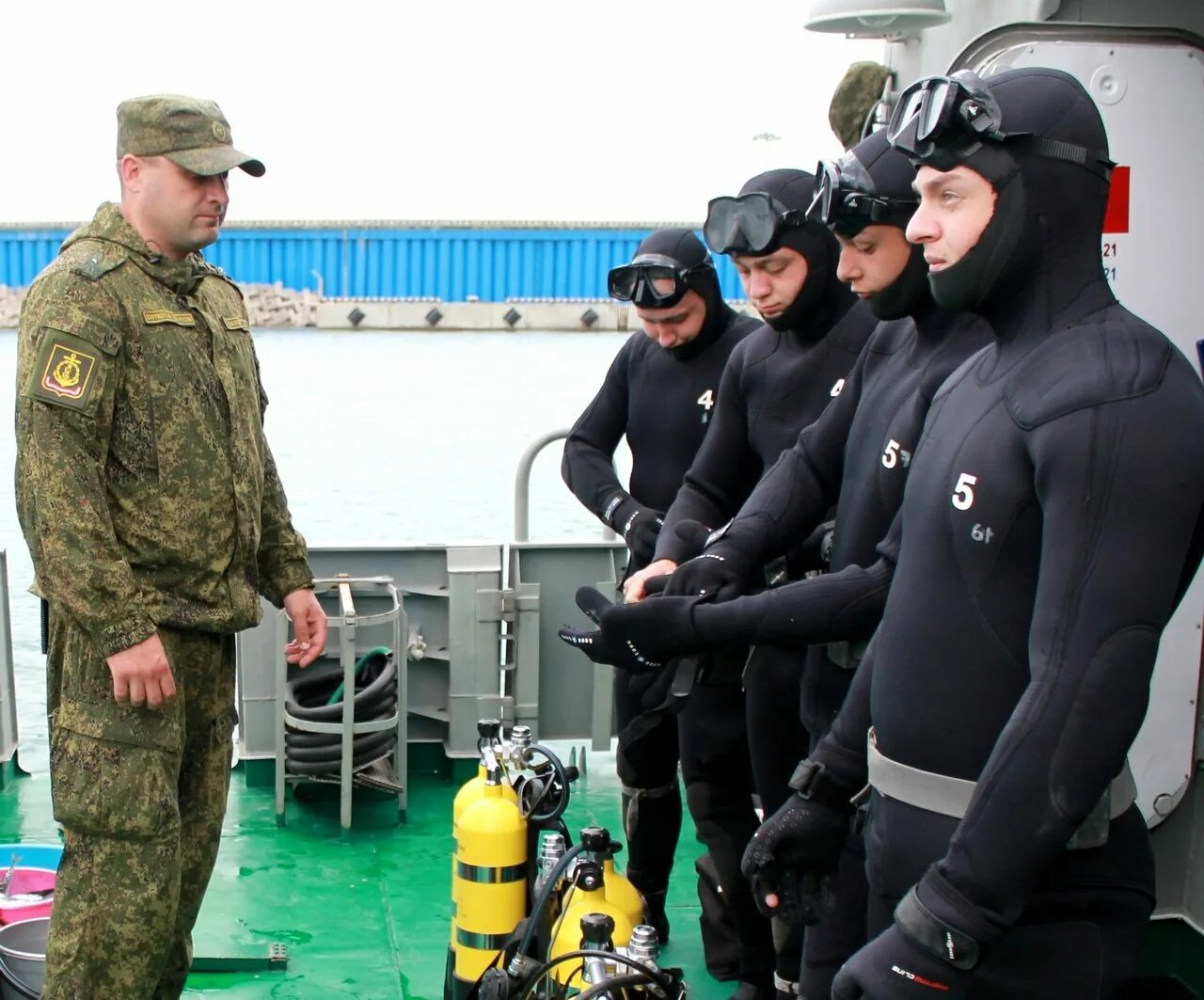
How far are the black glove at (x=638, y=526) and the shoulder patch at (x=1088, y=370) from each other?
1.77 meters

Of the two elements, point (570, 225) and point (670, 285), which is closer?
point (670, 285)

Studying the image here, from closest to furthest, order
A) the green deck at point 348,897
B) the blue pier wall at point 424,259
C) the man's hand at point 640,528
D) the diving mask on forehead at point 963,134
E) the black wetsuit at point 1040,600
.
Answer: the black wetsuit at point 1040,600
the diving mask on forehead at point 963,134
the green deck at point 348,897
the man's hand at point 640,528
the blue pier wall at point 424,259

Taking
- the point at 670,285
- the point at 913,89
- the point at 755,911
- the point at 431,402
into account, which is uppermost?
the point at 913,89

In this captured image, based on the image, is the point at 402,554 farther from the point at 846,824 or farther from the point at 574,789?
the point at 846,824

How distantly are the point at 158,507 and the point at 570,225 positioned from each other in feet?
78.3

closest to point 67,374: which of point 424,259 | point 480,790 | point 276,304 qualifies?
point 480,790

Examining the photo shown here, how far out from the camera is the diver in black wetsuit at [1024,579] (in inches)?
60.8

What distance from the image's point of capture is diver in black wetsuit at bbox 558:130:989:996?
7.48ft

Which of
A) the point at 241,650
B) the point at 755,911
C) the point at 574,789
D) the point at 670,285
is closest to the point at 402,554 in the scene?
the point at 241,650

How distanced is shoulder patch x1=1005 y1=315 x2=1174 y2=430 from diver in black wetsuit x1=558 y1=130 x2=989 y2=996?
53 centimetres

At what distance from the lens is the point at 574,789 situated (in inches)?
186

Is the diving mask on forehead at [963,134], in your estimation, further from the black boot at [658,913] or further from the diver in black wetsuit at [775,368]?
the black boot at [658,913]

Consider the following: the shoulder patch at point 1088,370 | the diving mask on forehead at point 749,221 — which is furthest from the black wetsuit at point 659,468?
the shoulder patch at point 1088,370

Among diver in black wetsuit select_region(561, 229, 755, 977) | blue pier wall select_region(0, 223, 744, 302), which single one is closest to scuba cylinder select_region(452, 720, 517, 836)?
diver in black wetsuit select_region(561, 229, 755, 977)
